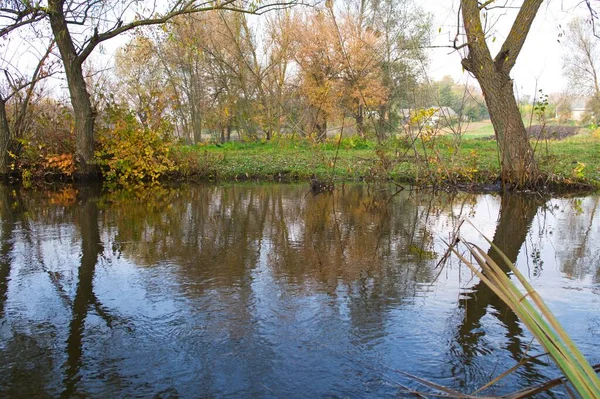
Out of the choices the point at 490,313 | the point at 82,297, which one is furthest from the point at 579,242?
the point at 82,297

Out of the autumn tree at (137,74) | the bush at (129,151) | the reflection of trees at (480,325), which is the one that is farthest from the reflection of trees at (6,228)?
the autumn tree at (137,74)

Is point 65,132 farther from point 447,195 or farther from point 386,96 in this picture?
point 386,96

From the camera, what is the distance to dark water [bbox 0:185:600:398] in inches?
127

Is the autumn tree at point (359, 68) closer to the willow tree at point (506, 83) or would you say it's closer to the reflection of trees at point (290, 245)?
the willow tree at point (506, 83)

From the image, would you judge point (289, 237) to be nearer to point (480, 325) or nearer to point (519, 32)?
point (480, 325)

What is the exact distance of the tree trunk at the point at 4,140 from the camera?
50.9 feet

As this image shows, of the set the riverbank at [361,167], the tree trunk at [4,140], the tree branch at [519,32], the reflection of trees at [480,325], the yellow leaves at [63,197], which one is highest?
the tree branch at [519,32]

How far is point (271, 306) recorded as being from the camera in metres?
4.40

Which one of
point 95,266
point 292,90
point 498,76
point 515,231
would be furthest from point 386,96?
point 95,266

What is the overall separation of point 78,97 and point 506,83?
11201mm

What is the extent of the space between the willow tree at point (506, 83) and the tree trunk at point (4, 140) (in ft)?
43.0

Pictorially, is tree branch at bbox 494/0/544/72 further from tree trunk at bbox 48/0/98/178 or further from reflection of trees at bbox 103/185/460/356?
tree trunk at bbox 48/0/98/178

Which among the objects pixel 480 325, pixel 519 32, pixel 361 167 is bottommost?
pixel 480 325

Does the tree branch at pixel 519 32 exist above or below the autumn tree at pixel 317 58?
below
